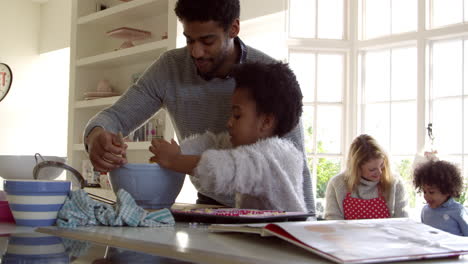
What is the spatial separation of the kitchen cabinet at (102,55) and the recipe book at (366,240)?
3.56 m

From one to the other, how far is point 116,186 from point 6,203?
21cm

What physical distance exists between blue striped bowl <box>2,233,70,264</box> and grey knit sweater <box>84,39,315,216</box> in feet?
2.76

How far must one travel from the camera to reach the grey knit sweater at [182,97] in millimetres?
1636

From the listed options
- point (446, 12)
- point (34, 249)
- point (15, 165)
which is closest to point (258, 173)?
point (34, 249)

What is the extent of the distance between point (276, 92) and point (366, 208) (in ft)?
7.24

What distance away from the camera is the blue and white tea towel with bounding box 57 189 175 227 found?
91 cm

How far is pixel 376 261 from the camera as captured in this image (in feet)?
1.84

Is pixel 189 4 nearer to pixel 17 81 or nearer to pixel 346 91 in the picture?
pixel 346 91

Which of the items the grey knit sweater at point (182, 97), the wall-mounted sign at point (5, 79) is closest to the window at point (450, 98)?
the grey knit sweater at point (182, 97)

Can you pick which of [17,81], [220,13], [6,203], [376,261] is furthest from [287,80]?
[17,81]

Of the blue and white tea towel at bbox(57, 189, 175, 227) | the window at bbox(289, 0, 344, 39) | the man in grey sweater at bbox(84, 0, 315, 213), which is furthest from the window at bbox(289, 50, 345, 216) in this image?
the blue and white tea towel at bbox(57, 189, 175, 227)

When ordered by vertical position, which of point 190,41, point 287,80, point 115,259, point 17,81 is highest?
point 17,81

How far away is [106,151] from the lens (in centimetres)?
117

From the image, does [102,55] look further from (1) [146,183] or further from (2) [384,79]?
(1) [146,183]
